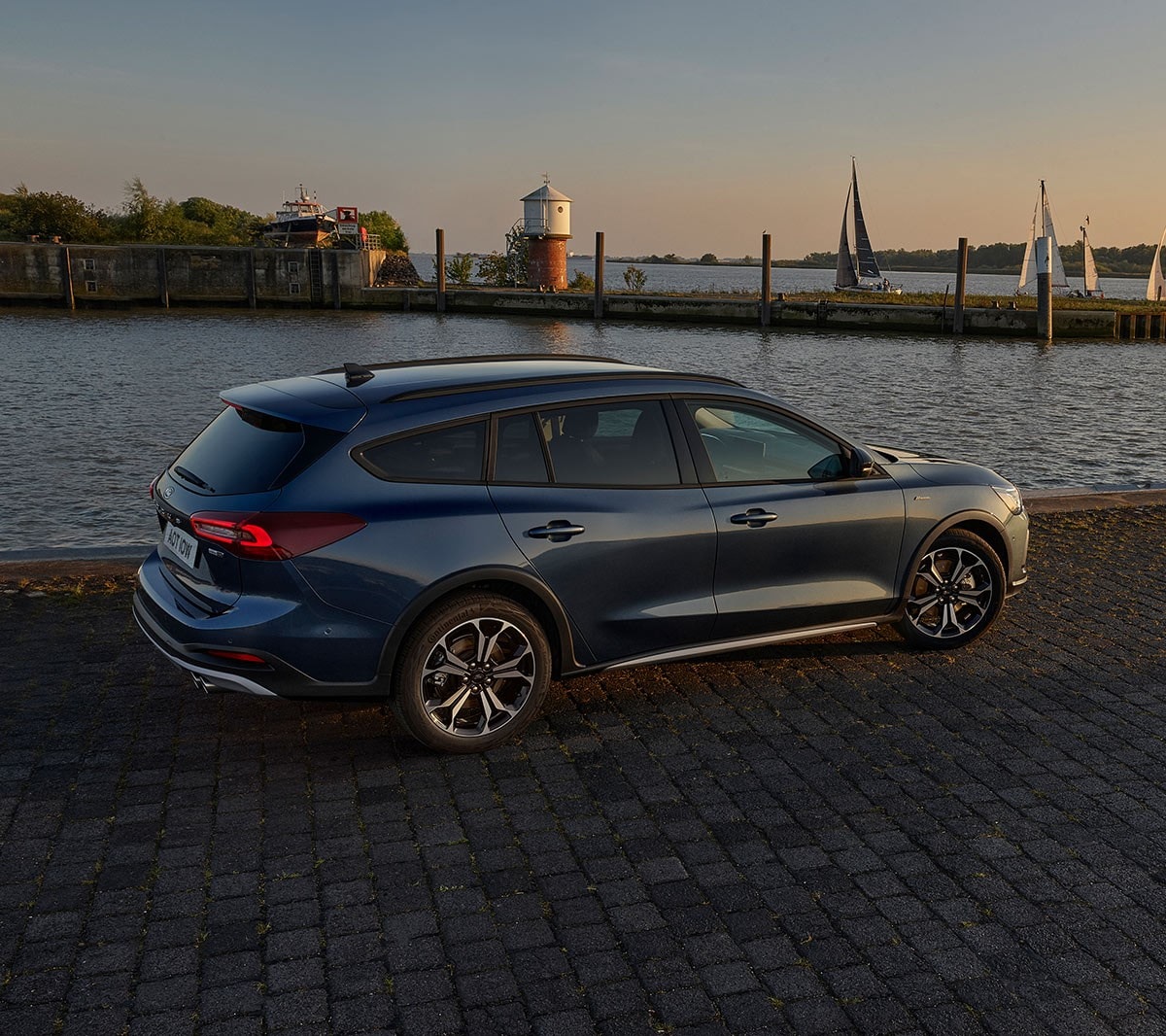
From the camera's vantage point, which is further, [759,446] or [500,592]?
[759,446]

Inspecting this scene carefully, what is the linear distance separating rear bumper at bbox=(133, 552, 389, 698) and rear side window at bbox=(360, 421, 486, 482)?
635mm

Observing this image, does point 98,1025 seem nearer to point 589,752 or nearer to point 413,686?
point 413,686

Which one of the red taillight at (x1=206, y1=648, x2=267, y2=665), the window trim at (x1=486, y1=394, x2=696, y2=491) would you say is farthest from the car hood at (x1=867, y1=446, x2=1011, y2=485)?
the red taillight at (x1=206, y1=648, x2=267, y2=665)

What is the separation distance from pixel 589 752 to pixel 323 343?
42332mm

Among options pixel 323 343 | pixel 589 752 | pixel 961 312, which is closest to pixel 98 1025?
pixel 589 752

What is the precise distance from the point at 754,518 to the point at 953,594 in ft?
5.16

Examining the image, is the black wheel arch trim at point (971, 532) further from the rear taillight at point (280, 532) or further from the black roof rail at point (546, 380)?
the rear taillight at point (280, 532)

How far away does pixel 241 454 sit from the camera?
4.84 meters

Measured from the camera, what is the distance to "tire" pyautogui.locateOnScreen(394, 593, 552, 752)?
15.7 ft

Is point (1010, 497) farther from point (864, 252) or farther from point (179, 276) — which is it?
point (864, 252)

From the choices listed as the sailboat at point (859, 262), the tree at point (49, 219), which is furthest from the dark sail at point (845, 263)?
the tree at point (49, 219)

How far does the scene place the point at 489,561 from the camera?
189 inches

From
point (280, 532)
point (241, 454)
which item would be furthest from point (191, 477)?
point (280, 532)

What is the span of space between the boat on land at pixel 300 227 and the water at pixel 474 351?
68.9 ft
